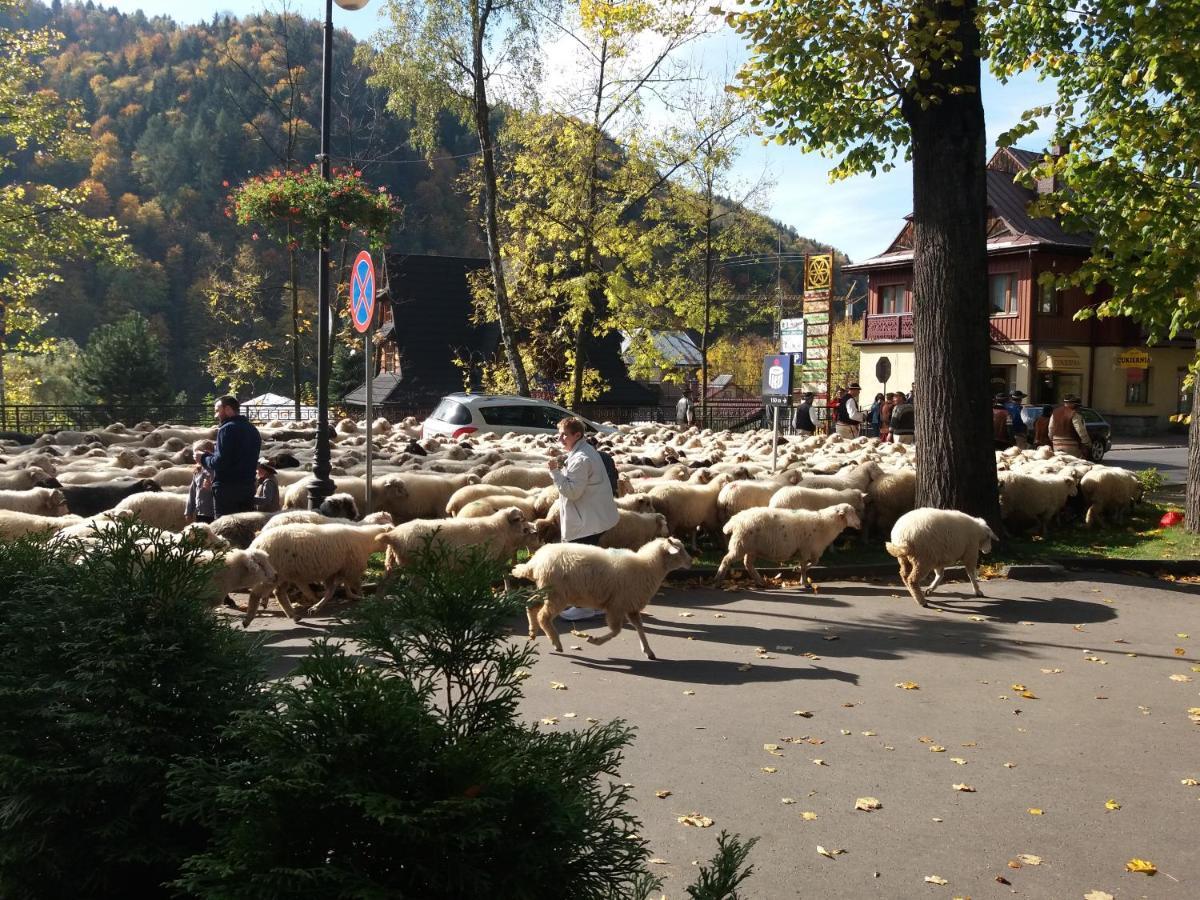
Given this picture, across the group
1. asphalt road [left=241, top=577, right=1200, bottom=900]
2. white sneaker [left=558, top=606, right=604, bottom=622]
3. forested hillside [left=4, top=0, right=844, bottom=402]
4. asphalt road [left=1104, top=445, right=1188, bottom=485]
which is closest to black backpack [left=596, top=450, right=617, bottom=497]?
white sneaker [left=558, top=606, right=604, bottom=622]

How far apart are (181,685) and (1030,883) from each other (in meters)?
3.82

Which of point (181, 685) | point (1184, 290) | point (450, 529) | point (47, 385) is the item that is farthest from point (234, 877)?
point (47, 385)

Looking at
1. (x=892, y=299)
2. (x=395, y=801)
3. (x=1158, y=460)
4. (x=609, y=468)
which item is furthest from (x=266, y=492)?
(x=892, y=299)

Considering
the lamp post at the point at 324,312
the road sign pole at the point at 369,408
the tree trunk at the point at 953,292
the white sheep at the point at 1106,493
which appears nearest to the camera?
the road sign pole at the point at 369,408

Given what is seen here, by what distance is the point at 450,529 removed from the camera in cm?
960

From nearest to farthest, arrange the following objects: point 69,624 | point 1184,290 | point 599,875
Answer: point 599,875
point 69,624
point 1184,290

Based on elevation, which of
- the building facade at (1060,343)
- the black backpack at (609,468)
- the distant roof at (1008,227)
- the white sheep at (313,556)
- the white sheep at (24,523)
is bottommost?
the white sheep at (313,556)

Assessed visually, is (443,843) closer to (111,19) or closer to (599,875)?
(599,875)

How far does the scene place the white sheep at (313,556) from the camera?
929cm

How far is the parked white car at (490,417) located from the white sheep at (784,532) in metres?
13.0

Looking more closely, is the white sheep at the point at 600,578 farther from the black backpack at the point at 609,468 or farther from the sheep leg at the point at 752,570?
the sheep leg at the point at 752,570

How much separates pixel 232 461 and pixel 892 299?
49983 millimetres

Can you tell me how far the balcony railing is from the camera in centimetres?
5262

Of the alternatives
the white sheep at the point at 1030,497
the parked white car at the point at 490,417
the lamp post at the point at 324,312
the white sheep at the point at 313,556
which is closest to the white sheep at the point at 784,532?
the white sheep at the point at 313,556
